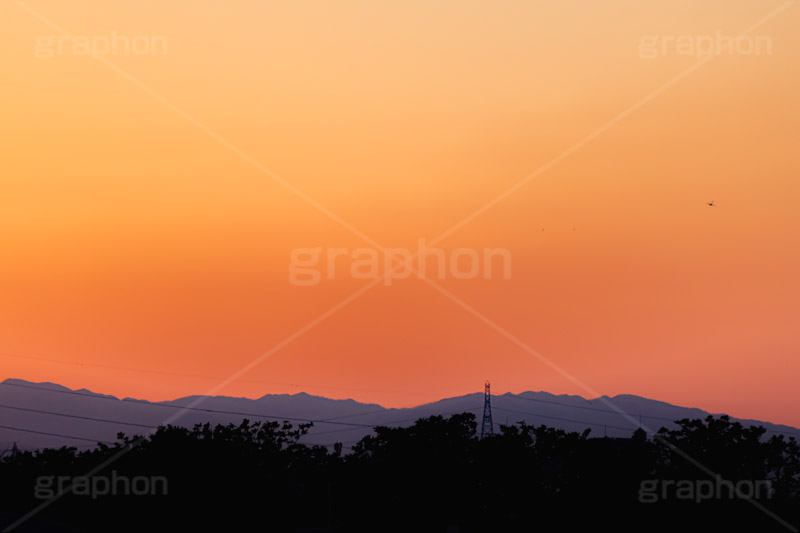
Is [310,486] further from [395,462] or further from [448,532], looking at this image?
[448,532]

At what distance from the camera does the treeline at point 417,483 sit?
8188 cm

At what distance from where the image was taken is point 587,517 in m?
80.1

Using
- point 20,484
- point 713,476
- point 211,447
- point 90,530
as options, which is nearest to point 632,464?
point 713,476

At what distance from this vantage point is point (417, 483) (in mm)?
106625

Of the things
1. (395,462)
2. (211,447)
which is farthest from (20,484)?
(395,462)

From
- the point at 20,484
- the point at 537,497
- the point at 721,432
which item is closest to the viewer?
the point at 537,497

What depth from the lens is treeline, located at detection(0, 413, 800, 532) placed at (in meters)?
81.9

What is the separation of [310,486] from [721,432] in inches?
1802

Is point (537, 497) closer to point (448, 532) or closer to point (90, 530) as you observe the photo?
point (448, 532)

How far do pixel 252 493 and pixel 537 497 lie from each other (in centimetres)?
2672

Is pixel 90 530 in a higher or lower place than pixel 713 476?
lower

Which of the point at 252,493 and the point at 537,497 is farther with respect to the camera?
the point at 537,497

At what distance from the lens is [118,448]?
11062 centimetres

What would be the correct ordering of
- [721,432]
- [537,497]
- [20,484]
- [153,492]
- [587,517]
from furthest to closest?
1. [721,432]
2. [20,484]
3. [537,497]
4. [153,492]
5. [587,517]
